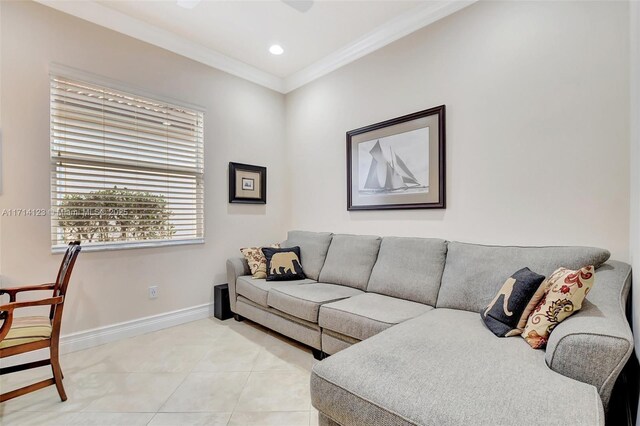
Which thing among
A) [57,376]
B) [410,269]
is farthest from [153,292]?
[410,269]

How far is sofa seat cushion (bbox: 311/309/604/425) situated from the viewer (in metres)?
0.94

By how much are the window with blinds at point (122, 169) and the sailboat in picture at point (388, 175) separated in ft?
6.12

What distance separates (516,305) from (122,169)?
3.25 meters

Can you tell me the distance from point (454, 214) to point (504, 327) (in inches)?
46.0

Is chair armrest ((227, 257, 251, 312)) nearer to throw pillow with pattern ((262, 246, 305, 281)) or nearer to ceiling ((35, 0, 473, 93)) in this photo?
throw pillow with pattern ((262, 246, 305, 281))

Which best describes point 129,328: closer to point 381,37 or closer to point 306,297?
→ point 306,297

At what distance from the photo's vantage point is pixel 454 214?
2555mm

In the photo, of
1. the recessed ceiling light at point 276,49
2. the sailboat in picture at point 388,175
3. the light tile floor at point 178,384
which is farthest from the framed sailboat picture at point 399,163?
the light tile floor at point 178,384

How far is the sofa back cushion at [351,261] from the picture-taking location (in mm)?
2729

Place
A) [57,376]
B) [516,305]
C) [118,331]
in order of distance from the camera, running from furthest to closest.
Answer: [118,331] < [57,376] < [516,305]

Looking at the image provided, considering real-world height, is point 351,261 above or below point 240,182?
below

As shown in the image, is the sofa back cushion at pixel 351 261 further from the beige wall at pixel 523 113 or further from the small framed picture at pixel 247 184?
the small framed picture at pixel 247 184

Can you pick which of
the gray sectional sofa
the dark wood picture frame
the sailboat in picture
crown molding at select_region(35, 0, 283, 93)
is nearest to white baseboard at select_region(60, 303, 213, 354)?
the gray sectional sofa

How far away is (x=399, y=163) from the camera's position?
9.46 feet
